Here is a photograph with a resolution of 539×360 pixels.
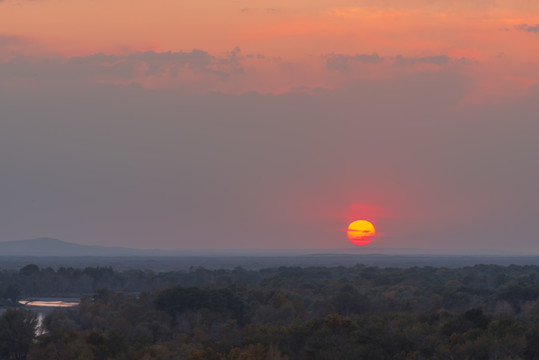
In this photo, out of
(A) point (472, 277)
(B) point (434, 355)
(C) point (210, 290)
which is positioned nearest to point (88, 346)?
(B) point (434, 355)

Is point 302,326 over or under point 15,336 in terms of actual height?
over

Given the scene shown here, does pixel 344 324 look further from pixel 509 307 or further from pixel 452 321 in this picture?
pixel 509 307

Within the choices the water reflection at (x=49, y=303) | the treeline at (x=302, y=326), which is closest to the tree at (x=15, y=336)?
the treeline at (x=302, y=326)

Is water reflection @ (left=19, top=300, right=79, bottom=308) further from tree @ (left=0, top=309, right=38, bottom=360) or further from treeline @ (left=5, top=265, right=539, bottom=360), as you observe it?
tree @ (left=0, top=309, right=38, bottom=360)

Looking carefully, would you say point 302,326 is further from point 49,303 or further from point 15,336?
point 49,303

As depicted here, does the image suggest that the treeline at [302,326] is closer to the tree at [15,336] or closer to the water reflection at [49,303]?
the tree at [15,336]

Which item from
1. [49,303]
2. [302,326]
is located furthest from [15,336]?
[49,303]
